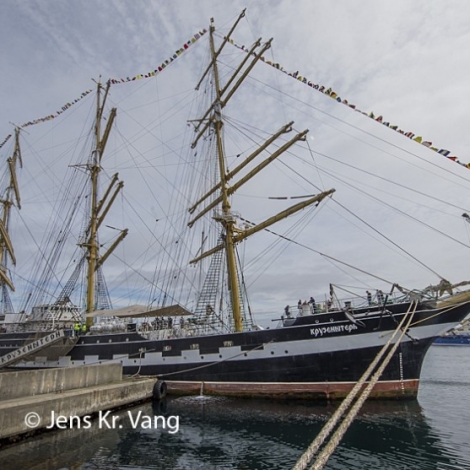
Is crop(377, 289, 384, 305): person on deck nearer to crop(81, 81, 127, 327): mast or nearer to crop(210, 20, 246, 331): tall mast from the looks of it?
crop(210, 20, 246, 331): tall mast

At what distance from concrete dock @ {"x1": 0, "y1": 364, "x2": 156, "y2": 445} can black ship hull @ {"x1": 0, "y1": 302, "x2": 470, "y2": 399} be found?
3.02 metres

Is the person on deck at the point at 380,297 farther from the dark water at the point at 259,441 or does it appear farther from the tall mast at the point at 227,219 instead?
the tall mast at the point at 227,219

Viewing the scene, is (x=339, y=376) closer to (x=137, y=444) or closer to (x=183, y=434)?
(x=183, y=434)

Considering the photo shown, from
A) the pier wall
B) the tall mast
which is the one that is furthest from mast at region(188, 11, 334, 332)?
the pier wall

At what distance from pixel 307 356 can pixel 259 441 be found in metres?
5.87

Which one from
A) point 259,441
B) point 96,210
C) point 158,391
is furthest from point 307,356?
point 96,210

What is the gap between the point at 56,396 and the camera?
1087 cm

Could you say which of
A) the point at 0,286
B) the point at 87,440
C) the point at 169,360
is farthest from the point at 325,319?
the point at 0,286

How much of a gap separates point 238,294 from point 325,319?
556 cm

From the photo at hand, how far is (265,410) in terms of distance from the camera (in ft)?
42.8

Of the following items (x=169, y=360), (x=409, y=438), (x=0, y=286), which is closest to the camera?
(x=409, y=438)

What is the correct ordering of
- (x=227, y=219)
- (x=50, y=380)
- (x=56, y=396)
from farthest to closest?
(x=227, y=219) → (x=50, y=380) → (x=56, y=396)

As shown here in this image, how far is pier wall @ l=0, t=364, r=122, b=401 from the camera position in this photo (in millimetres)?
10332

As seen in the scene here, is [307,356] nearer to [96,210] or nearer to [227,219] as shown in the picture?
[227,219]
